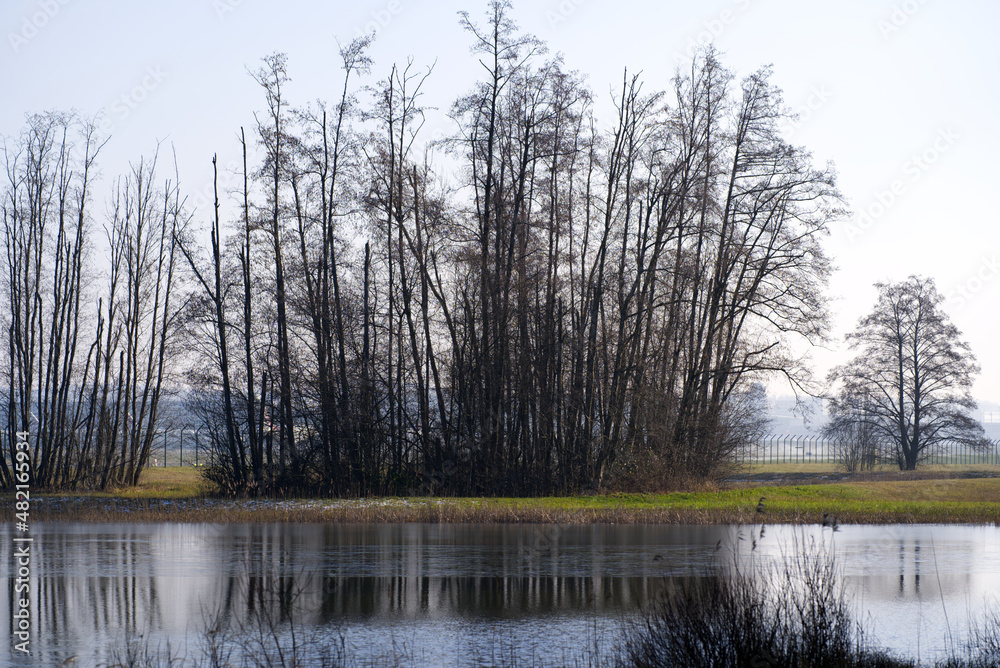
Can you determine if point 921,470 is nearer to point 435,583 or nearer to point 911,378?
point 911,378

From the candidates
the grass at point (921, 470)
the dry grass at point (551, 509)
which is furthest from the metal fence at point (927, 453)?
the dry grass at point (551, 509)

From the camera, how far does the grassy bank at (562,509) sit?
27.3 metres

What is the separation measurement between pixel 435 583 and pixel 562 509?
Result: 43.8ft

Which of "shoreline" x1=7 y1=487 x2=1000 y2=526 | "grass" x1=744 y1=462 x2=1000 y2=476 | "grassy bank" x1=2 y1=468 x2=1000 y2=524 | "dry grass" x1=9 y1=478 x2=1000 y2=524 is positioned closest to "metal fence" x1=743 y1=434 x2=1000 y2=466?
"grass" x1=744 y1=462 x2=1000 y2=476

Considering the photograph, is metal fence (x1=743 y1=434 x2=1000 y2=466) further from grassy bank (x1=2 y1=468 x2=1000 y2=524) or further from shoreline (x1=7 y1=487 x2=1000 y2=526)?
shoreline (x1=7 y1=487 x2=1000 y2=526)

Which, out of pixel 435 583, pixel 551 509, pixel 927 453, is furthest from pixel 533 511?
pixel 927 453

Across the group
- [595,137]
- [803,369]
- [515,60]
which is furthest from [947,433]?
[515,60]

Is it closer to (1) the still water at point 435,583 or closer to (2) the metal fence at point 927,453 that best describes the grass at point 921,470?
(2) the metal fence at point 927,453

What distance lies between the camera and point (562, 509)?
1118 inches

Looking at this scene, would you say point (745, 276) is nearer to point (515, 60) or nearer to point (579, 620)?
point (515, 60)

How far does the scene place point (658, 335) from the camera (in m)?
39.8

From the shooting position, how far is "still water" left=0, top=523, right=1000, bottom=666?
1106 cm

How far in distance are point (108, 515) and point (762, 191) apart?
1044 inches

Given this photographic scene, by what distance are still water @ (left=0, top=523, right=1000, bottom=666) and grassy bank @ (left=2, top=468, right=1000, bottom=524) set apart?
2350 millimetres
